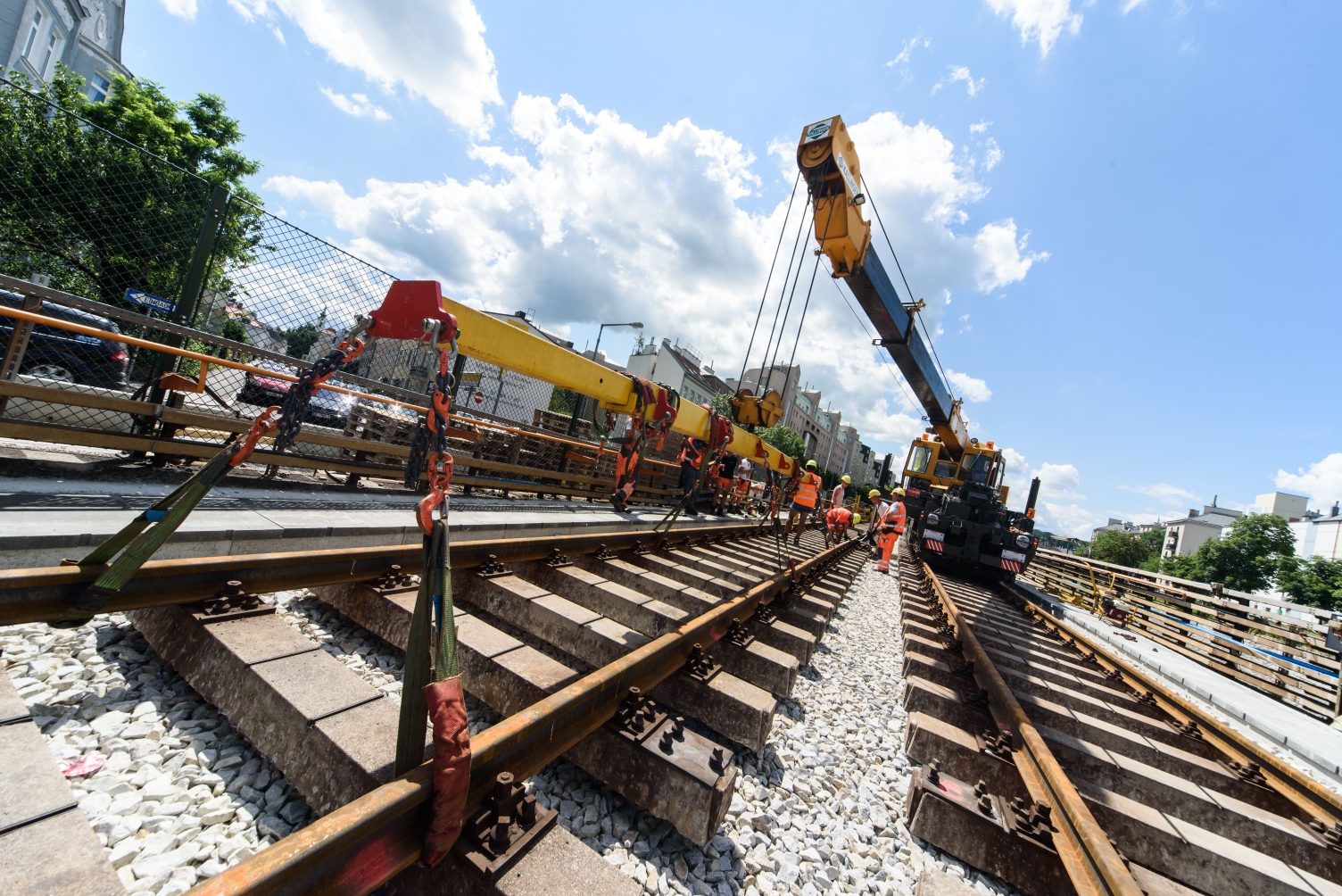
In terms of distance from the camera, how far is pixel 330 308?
580 cm

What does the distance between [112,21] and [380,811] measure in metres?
69.5

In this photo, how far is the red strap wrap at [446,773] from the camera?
53.2 inches

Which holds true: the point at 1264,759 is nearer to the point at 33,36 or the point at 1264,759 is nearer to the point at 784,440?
the point at 784,440

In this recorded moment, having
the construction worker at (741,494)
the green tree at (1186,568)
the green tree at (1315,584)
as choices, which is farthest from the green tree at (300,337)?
Answer: the green tree at (1186,568)

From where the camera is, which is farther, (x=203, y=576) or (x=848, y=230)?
(x=848, y=230)

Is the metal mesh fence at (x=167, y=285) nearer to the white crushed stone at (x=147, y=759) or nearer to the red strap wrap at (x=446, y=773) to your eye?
the white crushed stone at (x=147, y=759)

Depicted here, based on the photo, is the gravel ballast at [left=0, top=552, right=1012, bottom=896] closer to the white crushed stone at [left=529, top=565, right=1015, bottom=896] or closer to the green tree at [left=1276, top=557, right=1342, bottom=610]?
the white crushed stone at [left=529, top=565, right=1015, bottom=896]

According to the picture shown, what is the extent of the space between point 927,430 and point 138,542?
14.6 metres

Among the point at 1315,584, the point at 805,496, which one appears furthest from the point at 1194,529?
the point at 805,496

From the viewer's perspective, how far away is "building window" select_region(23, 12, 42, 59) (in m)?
29.4

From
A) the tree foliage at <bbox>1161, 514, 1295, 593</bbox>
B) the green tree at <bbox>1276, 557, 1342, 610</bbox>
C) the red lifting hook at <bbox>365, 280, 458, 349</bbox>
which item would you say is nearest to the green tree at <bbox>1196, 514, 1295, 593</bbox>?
the tree foliage at <bbox>1161, 514, 1295, 593</bbox>

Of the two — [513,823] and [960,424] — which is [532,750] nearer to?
[513,823]

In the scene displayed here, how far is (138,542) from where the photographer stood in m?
1.95

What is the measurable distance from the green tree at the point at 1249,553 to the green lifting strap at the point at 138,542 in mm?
66877
